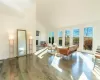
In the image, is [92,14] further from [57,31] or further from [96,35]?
[57,31]

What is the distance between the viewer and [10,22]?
6.27 meters

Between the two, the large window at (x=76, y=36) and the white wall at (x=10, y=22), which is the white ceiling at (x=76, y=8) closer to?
the large window at (x=76, y=36)

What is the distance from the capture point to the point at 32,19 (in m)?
7.48

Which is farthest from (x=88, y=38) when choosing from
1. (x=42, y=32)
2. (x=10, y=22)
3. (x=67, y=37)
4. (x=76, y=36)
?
(x=42, y=32)

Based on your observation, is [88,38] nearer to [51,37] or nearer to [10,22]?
[51,37]

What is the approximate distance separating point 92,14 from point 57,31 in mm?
5710

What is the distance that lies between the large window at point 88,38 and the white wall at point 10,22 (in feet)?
16.0

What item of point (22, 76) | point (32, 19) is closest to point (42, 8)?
point (32, 19)

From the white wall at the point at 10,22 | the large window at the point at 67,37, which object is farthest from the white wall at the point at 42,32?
the white wall at the point at 10,22

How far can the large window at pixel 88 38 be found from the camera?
820 centimetres

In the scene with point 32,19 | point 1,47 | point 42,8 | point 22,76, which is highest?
point 42,8

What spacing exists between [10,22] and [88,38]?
638 cm

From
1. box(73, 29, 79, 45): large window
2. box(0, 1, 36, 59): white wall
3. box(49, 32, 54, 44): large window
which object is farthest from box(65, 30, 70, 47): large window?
box(0, 1, 36, 59): white wall

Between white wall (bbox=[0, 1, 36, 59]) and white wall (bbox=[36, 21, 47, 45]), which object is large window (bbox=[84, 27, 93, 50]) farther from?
white wall (bbox=[36, 21, 47, 45])
